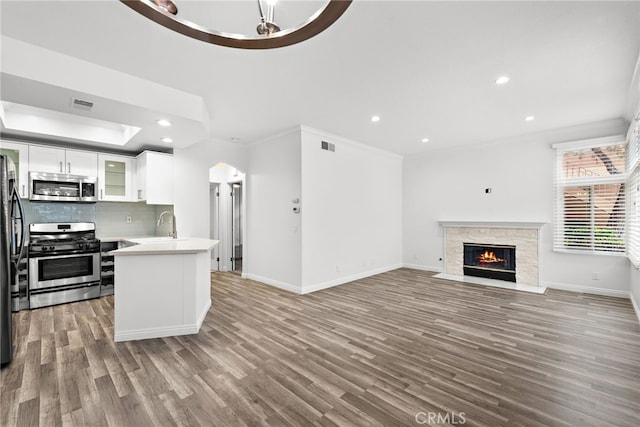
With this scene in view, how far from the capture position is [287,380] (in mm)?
2279

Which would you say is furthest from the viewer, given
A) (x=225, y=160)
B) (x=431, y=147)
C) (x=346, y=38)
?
(x=431, y=147)

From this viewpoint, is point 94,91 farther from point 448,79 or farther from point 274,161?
point 448,79

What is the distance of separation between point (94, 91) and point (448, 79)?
3767mm

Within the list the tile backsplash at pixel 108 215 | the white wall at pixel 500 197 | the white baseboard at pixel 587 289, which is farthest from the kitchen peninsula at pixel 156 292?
the white baseboard at pixel 587 289

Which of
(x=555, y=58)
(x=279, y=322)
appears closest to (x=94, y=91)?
(x=279, y=322)

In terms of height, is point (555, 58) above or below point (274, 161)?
above

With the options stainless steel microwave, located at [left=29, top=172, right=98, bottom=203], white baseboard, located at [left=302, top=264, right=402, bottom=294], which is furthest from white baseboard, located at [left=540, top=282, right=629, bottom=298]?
stainless steel microwave, located at [left=29, top=172, right=98, bottom=203]

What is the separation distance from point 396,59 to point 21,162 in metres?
Answer: 5.53

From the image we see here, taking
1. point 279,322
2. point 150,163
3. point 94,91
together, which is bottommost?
point 279,322

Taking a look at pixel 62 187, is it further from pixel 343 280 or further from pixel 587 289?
pixel 587 289

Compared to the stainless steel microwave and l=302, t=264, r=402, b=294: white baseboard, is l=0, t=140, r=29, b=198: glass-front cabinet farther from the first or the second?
l=302, t=264, r=402, b=294: white baseboard

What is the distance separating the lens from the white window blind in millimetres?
3643

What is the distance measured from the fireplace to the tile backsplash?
20.7 feet

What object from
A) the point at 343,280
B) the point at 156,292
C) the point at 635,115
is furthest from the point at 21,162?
the point at 635,115
